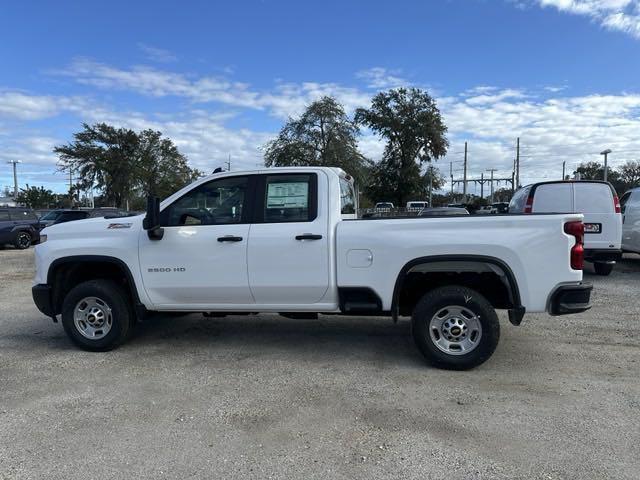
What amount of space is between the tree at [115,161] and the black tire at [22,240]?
26378 mm

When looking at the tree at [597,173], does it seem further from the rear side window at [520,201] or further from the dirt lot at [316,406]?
the dirt lot at [316,406]

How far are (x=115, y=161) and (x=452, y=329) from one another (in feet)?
149

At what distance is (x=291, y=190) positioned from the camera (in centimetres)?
527

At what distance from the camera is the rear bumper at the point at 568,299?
468 centimetres

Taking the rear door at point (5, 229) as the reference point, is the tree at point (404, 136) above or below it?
above

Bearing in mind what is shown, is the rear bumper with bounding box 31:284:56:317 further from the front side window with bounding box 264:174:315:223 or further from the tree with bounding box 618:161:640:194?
the tree with bounding box 618:161:640:194

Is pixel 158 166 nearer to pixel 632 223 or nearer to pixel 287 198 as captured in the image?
pixel 632 223

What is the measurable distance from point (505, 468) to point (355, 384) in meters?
1.65

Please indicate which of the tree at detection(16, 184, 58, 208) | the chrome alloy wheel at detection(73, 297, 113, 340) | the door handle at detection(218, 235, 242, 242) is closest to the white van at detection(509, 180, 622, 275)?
the door handle at detection(218, 235, 242, 242)

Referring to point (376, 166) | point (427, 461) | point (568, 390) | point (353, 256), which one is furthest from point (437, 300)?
point (376, 166)

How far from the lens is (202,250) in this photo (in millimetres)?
5246

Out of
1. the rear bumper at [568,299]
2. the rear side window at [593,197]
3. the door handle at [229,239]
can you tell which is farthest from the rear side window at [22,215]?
the rear bumper at [568,299]

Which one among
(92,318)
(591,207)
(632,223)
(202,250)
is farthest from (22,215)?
(632,223)

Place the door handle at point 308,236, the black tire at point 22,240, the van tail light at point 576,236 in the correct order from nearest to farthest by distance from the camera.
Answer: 1. the van tail light at point 576,236
2. the door handle at point 308,236
3. the black tire at point 22,240
